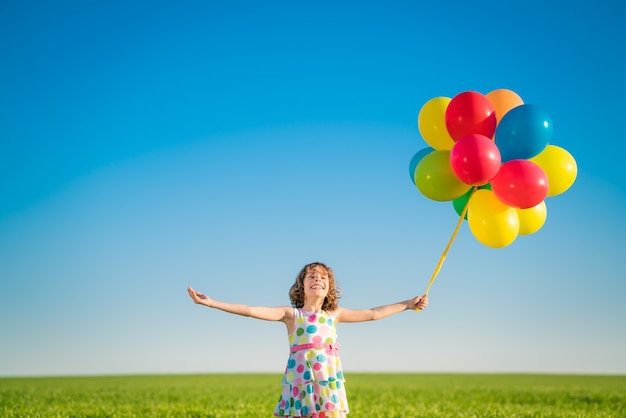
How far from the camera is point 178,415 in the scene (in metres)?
12.5

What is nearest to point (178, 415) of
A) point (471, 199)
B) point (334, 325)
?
point (334, 325)

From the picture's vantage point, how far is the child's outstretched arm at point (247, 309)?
18.7 feet

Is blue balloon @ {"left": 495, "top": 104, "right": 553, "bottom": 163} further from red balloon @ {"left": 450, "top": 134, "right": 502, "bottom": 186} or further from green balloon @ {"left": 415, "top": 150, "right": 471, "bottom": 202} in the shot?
green balloon @ {"left": 415, "top": 150, "right": 471, "bottom": 202}

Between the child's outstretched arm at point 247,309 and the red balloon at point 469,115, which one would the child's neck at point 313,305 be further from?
the red balloon at point 469,115

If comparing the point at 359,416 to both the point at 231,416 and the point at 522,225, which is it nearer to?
the point at 231,416

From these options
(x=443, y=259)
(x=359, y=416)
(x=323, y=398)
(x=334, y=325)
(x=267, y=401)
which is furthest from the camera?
(x=267, y=401)

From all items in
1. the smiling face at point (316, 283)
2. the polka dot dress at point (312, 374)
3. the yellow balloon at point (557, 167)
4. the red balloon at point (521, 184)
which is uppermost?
the yellow balloon at point (557, 167)

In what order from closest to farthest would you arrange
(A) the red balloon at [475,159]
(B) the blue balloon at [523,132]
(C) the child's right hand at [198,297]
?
(C) the child's right hand at [198,297], (A) the red balloon at [475,159], (B) the blue balloon at [523,132]

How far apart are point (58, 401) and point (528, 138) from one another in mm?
14251

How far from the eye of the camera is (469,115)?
6.56 metres

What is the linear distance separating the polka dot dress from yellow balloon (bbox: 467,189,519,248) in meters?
1.94

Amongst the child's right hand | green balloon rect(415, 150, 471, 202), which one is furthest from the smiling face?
green balloon rect(415, 150, 471, 202)

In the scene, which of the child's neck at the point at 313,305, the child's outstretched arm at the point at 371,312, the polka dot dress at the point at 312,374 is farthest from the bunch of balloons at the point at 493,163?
the polka dot dress at the point at 312,374

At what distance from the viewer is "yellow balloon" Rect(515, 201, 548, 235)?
6.98 metres
